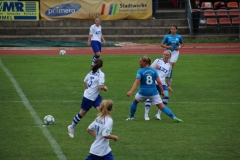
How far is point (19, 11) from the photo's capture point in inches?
1438

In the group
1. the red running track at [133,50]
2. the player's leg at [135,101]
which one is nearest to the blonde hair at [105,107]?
the player's leg at [135,101]

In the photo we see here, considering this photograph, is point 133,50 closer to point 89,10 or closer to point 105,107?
point 89,10

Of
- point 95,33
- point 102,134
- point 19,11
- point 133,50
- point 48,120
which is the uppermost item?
point 19,11

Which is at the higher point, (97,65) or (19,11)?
(19,11)

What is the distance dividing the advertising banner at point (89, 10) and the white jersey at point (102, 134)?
2800 cm

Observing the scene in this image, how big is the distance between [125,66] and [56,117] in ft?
37.1

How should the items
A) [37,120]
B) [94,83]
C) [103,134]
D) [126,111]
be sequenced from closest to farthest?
[103,134]
[94,83]
[37,120]
[126,111]

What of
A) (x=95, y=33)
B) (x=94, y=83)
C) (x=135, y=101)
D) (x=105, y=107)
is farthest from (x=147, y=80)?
(x=95, y=33)

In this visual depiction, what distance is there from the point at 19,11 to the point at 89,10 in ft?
14.0

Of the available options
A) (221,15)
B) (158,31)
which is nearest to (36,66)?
(158,31)

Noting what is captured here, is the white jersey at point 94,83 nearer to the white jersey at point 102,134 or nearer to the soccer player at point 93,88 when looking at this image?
the soccer player at point 93,88

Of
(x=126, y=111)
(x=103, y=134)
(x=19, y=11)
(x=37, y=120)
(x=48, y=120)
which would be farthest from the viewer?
(x=19, y=11)

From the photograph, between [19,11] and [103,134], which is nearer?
[103,134]

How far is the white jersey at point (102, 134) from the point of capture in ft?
30.4
